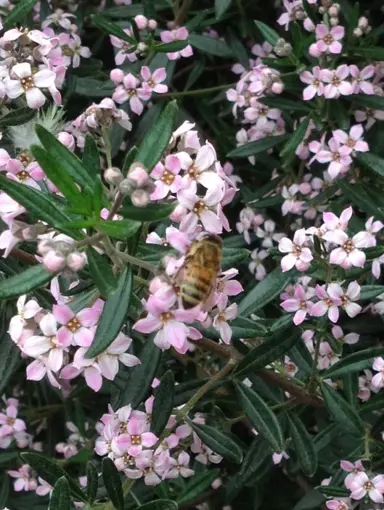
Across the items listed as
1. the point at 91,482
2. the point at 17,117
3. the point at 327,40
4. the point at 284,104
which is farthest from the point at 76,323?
the point at 327,40

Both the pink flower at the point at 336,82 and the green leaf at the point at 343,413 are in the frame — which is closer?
the green leaf at the point at 343,413

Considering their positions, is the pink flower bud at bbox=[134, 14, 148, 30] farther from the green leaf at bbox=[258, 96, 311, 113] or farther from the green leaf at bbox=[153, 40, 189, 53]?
the green leaf at bbox=[258, 96, 311, 113]

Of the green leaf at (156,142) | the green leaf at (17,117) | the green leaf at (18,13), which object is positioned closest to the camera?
the green leaf at (156,142)

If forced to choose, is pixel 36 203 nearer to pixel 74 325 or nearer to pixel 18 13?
pixel 74 325

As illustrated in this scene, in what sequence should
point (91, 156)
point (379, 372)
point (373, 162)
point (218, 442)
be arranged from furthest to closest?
point (373, 162) → point (379, 372) → point (218, 442) → point (91, 156)

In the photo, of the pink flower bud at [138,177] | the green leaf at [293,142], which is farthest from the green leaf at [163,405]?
the green leaf at [293,142]

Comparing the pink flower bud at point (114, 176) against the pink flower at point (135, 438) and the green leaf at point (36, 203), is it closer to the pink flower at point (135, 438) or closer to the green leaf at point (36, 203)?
the green leaf at point (36, 203)

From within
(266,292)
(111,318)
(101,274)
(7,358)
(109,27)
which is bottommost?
(266,292)
